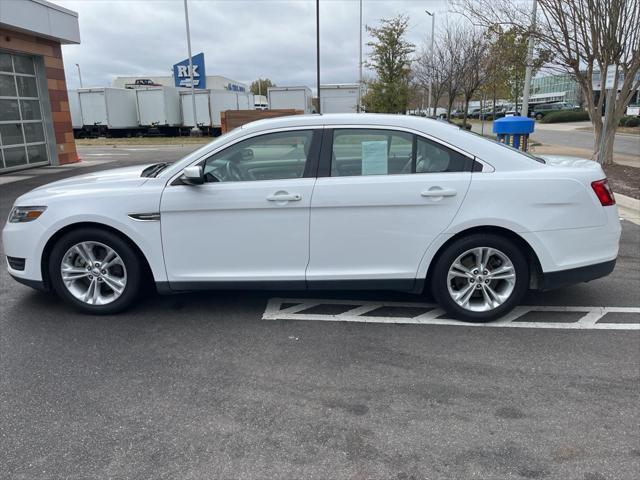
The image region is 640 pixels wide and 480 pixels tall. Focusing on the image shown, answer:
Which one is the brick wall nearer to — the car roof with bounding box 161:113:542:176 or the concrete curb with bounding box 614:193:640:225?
the car roof with bounding box 161:113:542:176

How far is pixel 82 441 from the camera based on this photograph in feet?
8.76

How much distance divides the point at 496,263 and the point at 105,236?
3159 mm

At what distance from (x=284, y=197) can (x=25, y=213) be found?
7.24 ft

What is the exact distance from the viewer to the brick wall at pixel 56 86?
48.8 ft

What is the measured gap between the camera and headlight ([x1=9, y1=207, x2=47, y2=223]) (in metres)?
4.14

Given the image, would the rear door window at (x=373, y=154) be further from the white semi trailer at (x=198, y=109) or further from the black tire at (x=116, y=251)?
the white semi trailer at (x=198, y=109)

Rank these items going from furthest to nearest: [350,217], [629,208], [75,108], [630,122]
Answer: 1. [630,122]
2. [75,108]
3. [629,208]
4. [350,217]

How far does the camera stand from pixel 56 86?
643 inches

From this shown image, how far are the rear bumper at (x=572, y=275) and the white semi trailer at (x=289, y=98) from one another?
77.4ft

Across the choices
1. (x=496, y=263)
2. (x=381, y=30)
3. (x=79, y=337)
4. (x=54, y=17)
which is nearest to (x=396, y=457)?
(x=496, y=263)

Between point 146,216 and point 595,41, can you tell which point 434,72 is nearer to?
point 595,41

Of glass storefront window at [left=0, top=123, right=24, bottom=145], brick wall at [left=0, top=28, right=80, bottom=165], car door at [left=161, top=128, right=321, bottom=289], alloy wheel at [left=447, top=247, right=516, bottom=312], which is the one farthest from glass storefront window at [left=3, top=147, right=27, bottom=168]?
alloy wheel at [left=447, top=247, right=516, bottom=312]

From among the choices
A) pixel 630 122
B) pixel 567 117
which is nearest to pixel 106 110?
pixel 630 122

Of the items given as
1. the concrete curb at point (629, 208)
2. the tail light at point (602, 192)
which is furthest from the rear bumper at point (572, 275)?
the concrete curb at point (629, 208)
